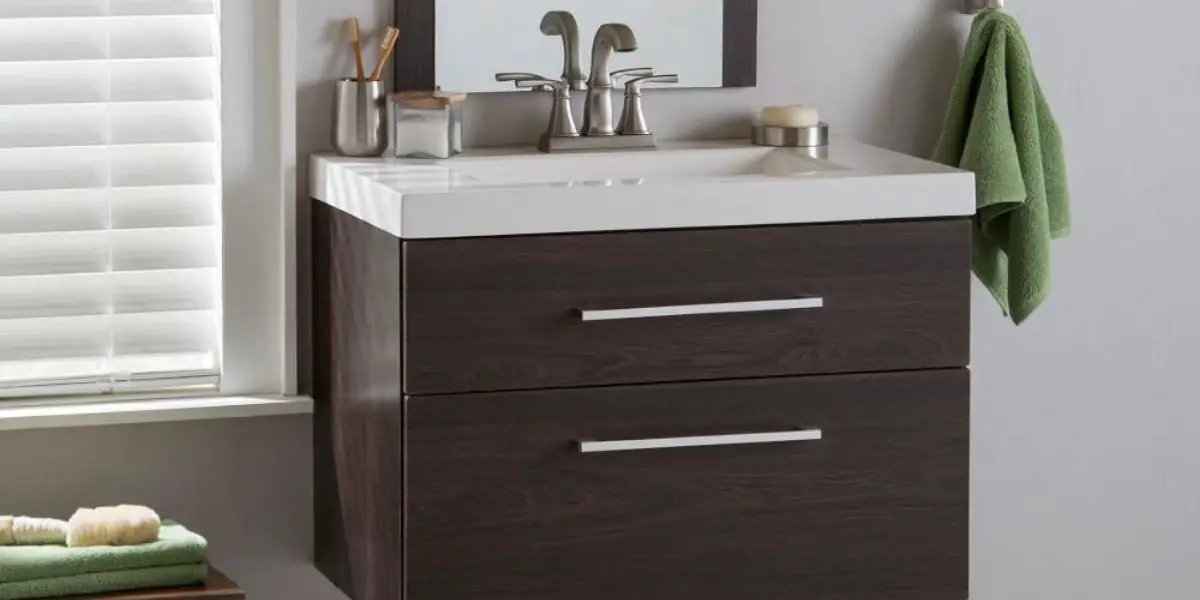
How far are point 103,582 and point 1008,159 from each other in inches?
50.1

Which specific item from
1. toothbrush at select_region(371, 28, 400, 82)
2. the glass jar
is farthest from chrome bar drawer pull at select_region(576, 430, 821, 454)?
toothbrush at select_region(371, 28, 400, 82)

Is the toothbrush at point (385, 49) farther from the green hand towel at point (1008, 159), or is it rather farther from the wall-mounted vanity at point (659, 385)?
the green hand towel at point (1008, 159)

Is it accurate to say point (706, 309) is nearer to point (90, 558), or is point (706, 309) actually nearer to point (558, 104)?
point (558, 104)

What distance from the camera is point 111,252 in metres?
2.44

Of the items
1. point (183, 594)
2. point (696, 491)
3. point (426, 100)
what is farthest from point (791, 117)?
point (183, 594)

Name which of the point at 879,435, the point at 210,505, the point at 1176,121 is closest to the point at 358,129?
the point at 210,505

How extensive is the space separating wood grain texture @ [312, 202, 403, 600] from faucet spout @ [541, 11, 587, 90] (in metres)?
0.39

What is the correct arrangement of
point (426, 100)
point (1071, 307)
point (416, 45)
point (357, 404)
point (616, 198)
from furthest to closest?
point (1071, 307)
point (416, 45)
point (426, 100)
point (357, 404)
point (616, 198)

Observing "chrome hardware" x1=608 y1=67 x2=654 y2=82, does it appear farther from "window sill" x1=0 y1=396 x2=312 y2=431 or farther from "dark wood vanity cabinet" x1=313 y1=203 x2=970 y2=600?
"window sill" x1=0 y1=396 x2=312 y2=431

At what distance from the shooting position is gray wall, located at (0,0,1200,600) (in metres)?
2.68

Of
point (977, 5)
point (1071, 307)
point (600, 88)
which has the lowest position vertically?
point (1071, 307)

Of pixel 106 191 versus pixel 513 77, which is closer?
pixel 106 191

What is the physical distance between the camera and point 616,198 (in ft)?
6.89

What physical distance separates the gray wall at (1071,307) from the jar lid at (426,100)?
0.16 metres
